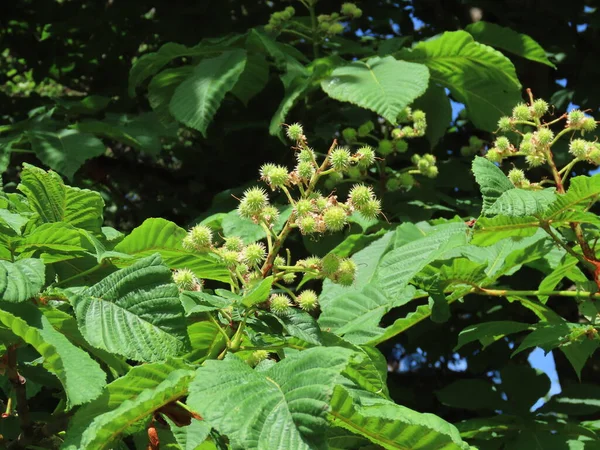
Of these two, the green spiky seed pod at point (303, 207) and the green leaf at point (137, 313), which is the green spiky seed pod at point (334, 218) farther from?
the green leaf at point (137, 313)

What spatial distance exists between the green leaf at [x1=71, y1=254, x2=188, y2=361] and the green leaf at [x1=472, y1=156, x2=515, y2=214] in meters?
0.67

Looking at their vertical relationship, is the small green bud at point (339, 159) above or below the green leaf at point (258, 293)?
above

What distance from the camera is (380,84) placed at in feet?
9.96

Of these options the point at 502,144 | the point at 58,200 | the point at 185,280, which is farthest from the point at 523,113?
the point at 58,200

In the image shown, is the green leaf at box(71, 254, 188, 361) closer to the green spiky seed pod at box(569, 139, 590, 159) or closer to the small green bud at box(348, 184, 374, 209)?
the small green bud at box(348, 184, 374, 209)

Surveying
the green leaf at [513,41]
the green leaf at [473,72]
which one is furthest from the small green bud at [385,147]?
the green leaf at [513,41]

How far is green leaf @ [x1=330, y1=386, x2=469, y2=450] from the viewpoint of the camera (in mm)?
1483

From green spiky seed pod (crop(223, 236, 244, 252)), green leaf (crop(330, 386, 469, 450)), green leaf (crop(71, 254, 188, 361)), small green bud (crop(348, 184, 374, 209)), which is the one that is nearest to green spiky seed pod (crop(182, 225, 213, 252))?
green spiky seed pod (crop(223, 236, 244, 252))

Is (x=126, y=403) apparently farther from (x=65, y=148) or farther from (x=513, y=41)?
(x=513, y=41)

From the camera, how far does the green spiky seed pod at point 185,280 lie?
1742 millimetres

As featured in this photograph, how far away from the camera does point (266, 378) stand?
57.3 inches

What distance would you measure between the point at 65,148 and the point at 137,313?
73.6 inches

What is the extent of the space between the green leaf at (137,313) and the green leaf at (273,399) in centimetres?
14

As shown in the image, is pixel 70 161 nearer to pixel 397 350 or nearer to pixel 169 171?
pixel 169 171
